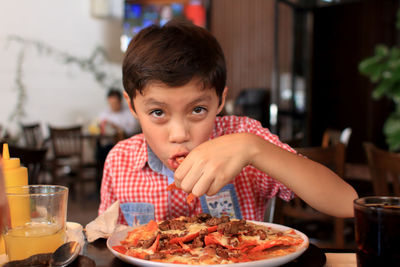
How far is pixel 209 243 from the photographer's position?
2.56ft

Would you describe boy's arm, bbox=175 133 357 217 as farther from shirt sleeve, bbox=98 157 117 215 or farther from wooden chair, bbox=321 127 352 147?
wooden chair, bbox=321 127 352 147

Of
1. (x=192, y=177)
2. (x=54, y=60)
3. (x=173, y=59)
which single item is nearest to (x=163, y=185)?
(x=173, y=59)

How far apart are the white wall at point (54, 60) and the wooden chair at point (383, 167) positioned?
20.2 ft

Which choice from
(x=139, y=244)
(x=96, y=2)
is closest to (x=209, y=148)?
(x=139, y=244)

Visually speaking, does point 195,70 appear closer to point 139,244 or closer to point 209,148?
point 209,148

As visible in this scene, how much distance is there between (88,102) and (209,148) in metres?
7.13

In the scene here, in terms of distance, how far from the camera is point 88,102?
25.1 ft

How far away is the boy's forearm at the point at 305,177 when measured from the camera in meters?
0.88

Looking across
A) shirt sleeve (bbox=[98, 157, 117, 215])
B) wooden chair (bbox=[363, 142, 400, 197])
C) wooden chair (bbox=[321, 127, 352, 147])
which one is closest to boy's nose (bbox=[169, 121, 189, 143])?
shirt sleeve (bbox=[98, 157, 117, 215])

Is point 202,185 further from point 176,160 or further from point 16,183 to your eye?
point 16,183

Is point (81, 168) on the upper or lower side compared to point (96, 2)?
lower

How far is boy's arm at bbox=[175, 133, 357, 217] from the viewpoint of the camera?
2.61 feet

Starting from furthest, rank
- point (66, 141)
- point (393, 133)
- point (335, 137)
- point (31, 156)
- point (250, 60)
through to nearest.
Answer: point (250, 60)
point (66, 141)
point (335, 137)
point (393, 133)
point (31, 156)

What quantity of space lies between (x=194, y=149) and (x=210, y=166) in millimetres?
50
